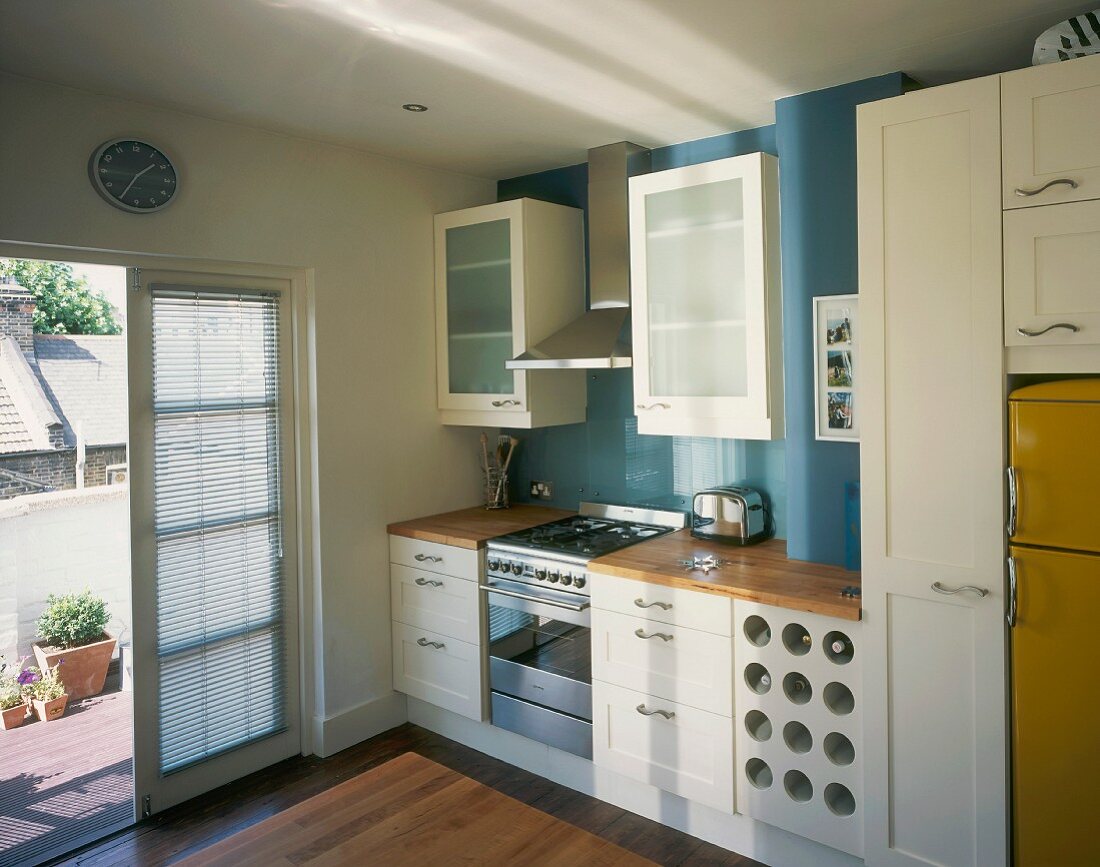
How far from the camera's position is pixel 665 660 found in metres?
2.88

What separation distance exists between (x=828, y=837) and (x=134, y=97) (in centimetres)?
335

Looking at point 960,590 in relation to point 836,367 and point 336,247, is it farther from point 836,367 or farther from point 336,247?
point 336,247

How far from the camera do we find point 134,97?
2834mm

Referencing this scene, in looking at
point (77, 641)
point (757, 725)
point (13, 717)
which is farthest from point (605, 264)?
point (13, 717)

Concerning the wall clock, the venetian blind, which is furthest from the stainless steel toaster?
the wall clock

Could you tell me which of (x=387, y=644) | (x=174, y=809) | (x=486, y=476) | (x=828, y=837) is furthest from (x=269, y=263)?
(x=828, y=837)

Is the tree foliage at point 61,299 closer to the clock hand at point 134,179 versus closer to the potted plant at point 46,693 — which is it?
the clock hand at point 134,179

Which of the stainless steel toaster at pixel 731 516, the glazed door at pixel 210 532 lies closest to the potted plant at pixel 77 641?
the glazed door at pixel 210 532

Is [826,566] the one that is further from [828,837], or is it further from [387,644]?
[387,644]

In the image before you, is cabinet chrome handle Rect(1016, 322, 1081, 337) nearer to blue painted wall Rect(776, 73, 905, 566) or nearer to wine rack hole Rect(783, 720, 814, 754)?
blue painted wall Rect(776, 73, 905, 566)

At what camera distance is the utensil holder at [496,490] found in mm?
4148

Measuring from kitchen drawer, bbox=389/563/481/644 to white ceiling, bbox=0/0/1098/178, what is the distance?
1.91m

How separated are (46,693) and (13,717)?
0.12 meters

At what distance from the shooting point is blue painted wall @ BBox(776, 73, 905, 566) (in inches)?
111
